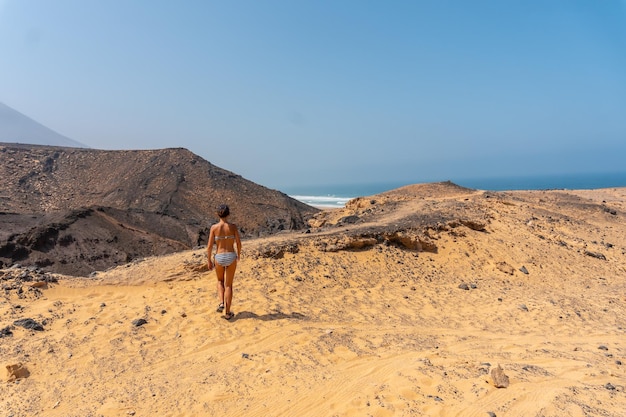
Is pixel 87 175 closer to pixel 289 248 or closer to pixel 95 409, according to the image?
pixel 289 248

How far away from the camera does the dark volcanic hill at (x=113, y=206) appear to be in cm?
1210

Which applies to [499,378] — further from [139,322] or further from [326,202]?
[326,202]

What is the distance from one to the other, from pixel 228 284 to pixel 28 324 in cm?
270

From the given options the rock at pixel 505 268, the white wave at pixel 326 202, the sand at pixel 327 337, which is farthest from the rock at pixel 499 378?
the white wave at pixel 326 202

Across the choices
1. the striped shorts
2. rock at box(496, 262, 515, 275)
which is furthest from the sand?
the striped shorts

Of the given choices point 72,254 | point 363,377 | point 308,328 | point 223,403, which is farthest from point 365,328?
point 72,254

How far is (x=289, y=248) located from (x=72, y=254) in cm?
753

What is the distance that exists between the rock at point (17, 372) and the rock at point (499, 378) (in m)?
5.06

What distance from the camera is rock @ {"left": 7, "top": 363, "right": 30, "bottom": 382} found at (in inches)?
167

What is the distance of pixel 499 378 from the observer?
4.11 metres

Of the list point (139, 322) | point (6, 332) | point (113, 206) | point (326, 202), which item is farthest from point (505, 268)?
point (326, 202)

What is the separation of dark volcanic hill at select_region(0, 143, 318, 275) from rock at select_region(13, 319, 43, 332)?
6.55 meters

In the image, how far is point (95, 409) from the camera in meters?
3.77

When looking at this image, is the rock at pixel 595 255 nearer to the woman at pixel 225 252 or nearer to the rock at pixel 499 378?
the rock at pixel 499 378
